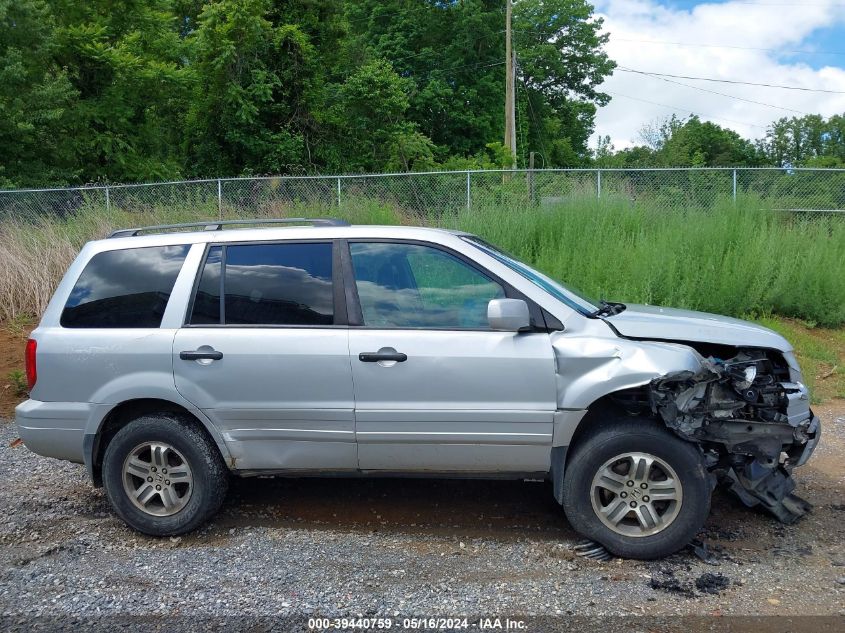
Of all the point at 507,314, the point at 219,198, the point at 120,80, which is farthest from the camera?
the point at 120,80

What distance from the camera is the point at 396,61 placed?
37.3 meters

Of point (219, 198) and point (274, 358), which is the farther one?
point (219, 198)

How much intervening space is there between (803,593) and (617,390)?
1.38m

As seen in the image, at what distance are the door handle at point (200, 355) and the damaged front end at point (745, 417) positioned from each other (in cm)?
256

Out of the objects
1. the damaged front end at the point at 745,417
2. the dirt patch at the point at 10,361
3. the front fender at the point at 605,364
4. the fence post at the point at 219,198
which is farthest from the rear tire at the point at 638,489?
the fence post at the point at 219,198

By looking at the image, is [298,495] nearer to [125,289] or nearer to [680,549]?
[125,289]

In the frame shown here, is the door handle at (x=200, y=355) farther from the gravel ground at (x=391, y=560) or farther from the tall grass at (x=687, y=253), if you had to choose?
the tall grass at (x=687, y=253)

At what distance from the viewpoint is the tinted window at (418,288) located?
4504 millimetres

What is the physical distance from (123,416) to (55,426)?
41 cm

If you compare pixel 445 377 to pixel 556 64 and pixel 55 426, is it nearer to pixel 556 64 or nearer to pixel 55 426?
pixel 55 426

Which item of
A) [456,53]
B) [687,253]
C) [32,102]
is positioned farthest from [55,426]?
[456,53]

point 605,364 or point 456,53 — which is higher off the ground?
point 456,53

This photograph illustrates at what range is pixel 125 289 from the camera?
4.87 m

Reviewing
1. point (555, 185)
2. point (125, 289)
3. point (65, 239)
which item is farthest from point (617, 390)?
point (65, 239)
